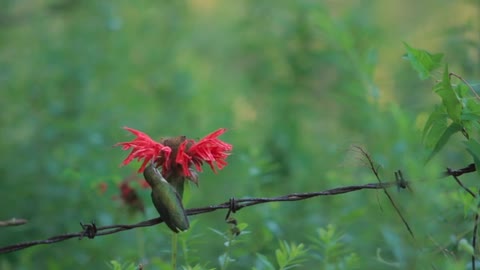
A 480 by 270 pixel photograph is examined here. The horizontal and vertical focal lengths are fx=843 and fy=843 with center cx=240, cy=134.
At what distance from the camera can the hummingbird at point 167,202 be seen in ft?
7.39

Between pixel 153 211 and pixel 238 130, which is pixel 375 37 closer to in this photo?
pixel 238 130

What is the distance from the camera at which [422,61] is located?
232 centimetres

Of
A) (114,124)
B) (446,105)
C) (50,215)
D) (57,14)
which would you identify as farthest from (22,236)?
(446,105)

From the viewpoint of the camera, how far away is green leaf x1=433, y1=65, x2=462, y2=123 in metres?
2.18

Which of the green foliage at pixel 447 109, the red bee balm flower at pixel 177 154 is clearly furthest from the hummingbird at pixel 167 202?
the green foliage at pixel 447 109

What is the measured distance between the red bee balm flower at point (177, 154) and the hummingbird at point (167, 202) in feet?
0.34

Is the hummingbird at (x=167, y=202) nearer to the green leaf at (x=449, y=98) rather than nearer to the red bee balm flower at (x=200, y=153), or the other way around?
the red bee balm flower at (x=200, y=153)

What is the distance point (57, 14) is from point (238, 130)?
5.85 ft

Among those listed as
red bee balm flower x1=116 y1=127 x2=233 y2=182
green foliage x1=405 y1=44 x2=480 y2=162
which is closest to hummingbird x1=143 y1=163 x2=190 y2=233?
red bee balm flower x1=116 y1=127 x2=233 y2=182

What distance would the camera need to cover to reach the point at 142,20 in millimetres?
6449

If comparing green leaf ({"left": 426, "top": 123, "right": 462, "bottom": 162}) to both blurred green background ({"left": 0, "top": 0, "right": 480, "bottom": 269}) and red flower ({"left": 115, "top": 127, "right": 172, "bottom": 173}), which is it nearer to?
red flower ({"left": 115, "top": 127, "right": 172, "bottom": 173})

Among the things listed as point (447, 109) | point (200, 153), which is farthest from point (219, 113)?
point (447, 109)

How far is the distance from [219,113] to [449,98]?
397cm

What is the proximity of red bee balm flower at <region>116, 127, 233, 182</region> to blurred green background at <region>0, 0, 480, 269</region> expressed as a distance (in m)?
1.01
